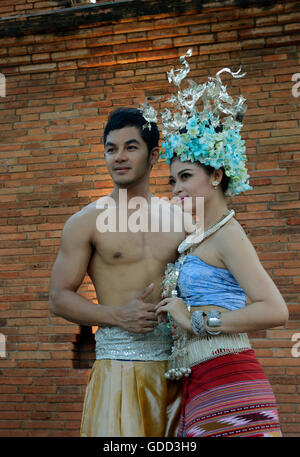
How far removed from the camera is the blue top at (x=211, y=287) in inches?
85.4

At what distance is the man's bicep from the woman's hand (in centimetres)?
58

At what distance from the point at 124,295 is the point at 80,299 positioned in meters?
0.22

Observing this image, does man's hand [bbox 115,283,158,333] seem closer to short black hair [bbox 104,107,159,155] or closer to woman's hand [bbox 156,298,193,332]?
woman's hand [bbox 156,298,193,332]

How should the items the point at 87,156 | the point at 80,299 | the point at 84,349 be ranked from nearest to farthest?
1. the point at 80,299
2. the point at 84,349
3. the point at 87,156

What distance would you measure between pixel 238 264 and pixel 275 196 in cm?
300

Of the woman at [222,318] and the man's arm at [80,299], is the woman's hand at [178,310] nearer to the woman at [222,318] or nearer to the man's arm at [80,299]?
the woman at [222,318]

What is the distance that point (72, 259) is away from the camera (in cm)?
269

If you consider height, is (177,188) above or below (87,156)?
below

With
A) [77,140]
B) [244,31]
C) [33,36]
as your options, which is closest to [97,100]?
[77,140]

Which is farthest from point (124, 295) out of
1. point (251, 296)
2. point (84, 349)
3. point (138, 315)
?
point (84, 349)

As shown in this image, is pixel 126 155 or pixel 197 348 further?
pixel 126 155

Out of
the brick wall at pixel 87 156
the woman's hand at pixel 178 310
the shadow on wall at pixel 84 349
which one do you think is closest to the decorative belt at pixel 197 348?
the woman's hand at pixel 178 310

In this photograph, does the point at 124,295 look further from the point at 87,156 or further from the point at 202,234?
the point at 87,156

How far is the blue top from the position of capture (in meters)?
2.17
